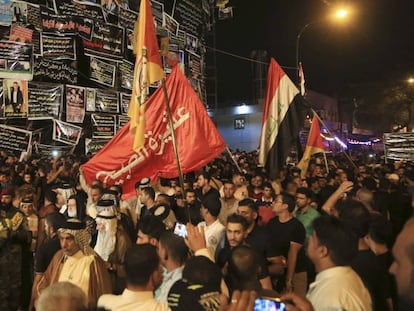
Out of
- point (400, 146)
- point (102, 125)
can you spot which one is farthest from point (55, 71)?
point (400, 146)

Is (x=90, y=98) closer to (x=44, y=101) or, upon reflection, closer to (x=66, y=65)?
(x=66, y=65)

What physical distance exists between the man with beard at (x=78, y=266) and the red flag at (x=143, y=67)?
7.35 feet

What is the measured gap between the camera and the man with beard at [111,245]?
5.30 metres

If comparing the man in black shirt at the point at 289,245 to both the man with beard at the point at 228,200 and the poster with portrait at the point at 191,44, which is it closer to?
the man with beard at the point at 228,200

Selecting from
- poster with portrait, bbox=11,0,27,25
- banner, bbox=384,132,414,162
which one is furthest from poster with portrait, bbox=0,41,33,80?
banner, bbox=384,132,414,162

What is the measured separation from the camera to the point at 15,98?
49.1 ft

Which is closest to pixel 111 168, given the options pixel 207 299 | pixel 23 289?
pixel 23 289

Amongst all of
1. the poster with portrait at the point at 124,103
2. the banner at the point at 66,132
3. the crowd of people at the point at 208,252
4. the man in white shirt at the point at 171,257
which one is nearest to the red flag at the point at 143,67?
the crowd of people at the point at 208,252

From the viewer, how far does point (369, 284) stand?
4066 millimetres

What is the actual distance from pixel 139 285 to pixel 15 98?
1312 cm

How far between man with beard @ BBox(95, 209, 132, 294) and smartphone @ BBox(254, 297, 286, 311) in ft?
10.2

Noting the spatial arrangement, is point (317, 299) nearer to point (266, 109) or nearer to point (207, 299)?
point (207, 299)

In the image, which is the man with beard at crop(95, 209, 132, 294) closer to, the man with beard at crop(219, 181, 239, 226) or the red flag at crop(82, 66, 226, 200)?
the red flag at crop(82, 66, 226, 200)

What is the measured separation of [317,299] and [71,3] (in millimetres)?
15699
